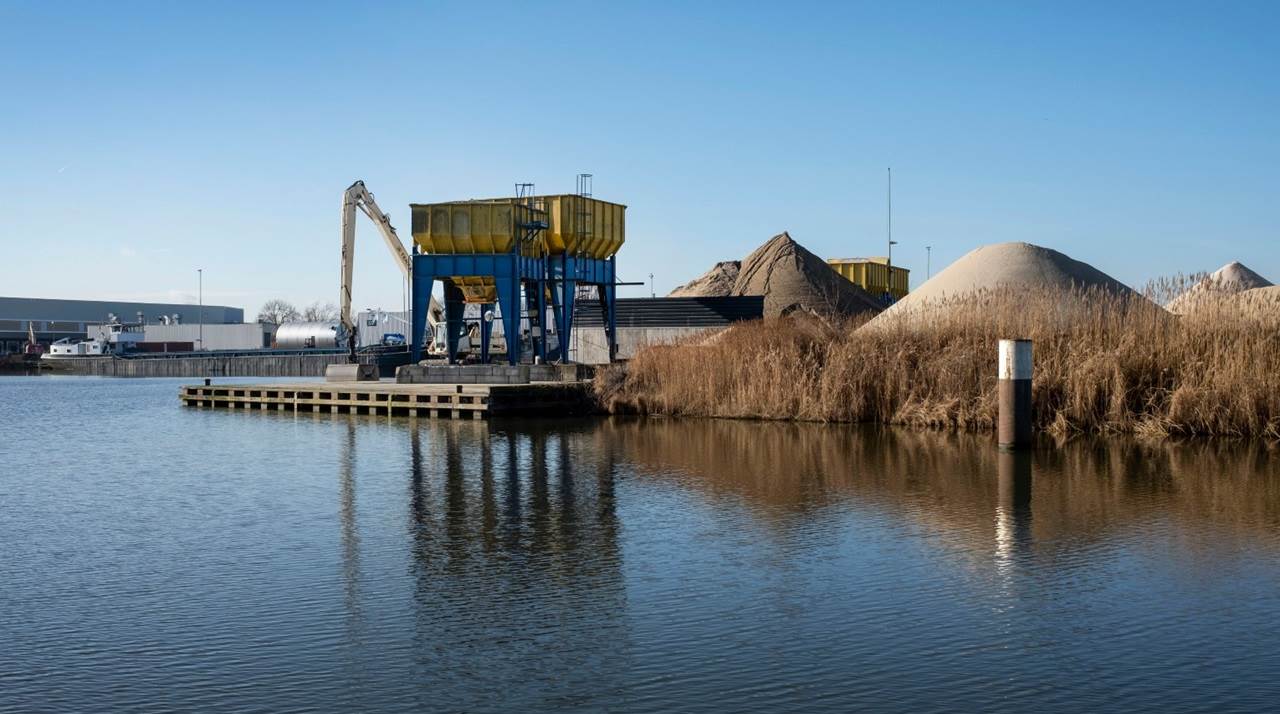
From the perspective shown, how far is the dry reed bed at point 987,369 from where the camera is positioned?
64.2ft

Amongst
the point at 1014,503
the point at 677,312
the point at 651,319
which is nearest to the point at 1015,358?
the point at 1014,503

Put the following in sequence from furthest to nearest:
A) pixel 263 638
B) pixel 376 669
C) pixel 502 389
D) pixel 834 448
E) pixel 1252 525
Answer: pixel 502 389, pixel 834 448, pixel 1252 525, pixel 263 638, pixel 376 669

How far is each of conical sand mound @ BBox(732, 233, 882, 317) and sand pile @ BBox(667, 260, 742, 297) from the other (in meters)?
2.87

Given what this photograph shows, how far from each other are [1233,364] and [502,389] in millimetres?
14085

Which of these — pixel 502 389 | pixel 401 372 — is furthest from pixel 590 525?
pixel 401 372

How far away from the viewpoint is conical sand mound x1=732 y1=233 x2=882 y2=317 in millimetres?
49406

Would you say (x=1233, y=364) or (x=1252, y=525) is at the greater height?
(x=1233, y=364)

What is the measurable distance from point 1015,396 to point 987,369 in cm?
348

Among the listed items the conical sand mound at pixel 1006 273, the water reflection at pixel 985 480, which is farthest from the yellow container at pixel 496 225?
the water reflection at pixel 985 480

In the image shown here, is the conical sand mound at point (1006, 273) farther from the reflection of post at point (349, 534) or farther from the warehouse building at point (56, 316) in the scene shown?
the warehouse building at point (56, 316)

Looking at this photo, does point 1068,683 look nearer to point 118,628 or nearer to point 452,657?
point 452,657

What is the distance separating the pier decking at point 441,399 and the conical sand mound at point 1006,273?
7340 mm

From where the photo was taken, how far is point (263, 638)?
7461 millimetres

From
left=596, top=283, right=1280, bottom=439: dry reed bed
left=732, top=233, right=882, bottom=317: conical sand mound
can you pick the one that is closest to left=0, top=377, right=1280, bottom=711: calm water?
left=596, top=283, right=1280, bottom=439: dry reed bed
